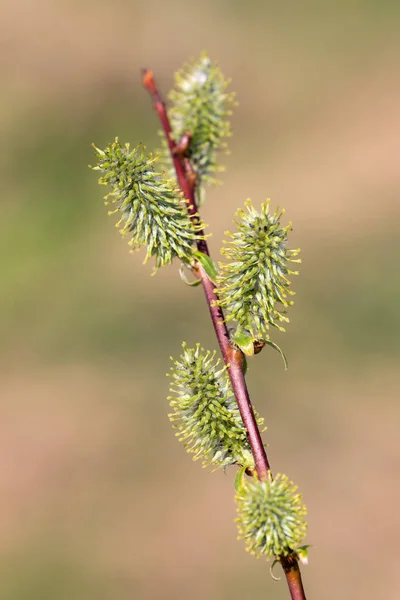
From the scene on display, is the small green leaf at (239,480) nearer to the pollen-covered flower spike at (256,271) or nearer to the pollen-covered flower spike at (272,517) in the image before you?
the pollen-covered flower spike at (272,517)

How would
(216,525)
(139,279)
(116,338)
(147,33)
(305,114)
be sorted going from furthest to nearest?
(147,33), (305,114), (139,279), (116,338), (216,525)

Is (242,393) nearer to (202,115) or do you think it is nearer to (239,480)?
(239,480)

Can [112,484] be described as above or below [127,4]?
below

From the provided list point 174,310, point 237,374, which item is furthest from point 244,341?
point 174,310

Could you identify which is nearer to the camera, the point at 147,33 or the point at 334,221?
the point at 334,221

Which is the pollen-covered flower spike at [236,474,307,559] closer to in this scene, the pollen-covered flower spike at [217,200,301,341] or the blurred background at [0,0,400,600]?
the pollen-covered flower spike at [217,200,301,341]

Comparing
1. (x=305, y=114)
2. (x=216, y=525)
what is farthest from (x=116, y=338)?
(x=305, y=114)

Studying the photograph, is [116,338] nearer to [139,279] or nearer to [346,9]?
[139,279]

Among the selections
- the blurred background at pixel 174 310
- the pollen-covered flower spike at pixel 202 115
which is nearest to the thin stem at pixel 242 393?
the pollen-covered flower spike at pixel 202 115
